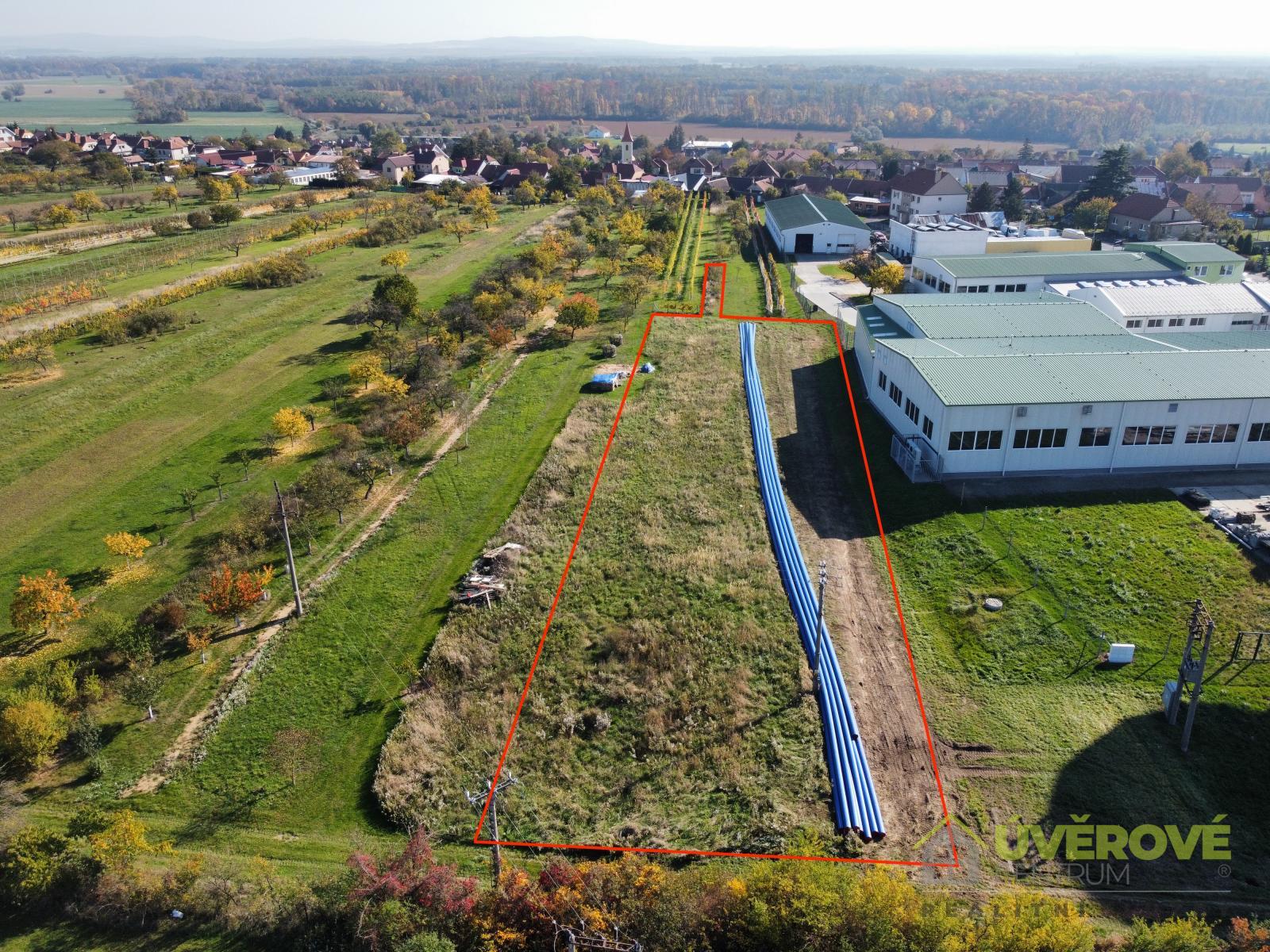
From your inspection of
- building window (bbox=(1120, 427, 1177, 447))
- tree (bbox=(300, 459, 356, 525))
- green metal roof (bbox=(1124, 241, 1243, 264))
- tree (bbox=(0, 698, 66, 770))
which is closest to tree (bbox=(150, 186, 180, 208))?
tree (bbox=(300, 459, 356, 525))

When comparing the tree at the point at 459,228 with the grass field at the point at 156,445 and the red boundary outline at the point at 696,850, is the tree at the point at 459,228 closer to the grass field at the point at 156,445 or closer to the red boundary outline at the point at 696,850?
the grass field at the point at 156,445

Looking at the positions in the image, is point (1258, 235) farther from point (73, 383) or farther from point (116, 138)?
point (116, 138)

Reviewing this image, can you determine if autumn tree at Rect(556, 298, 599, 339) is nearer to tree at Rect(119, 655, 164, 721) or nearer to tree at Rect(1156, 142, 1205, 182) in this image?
tree at Rect(119, 655, 164, 721)

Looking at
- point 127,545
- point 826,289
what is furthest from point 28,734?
point 826,289

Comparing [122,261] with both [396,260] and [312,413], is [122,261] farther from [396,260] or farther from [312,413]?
[312,413]

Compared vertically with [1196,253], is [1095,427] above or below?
below

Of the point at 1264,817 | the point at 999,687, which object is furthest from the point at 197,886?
the point at 1264,817

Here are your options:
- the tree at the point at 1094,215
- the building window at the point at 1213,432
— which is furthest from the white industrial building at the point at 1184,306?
the tree at the point at 1094,215
